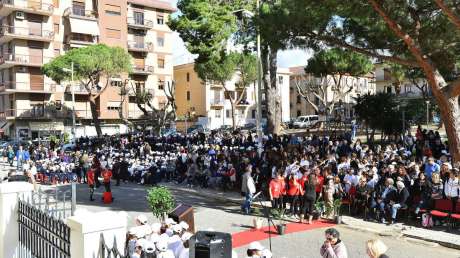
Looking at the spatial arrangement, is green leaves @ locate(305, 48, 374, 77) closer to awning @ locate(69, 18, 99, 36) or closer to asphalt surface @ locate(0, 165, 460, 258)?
asphalt surface @ locate(0, 165, 460, 258)

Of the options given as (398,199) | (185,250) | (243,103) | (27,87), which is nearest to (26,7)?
(27,87)

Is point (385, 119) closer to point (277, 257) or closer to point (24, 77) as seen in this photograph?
point (277, 257)

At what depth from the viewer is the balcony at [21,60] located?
4712 centimetres

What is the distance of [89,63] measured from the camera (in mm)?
41812

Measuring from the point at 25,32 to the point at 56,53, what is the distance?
11.9 ft

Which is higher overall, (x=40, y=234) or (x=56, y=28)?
(x=56, y=28)

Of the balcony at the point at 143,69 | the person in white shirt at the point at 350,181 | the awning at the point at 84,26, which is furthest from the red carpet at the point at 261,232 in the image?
the balcony at the point at 143,69

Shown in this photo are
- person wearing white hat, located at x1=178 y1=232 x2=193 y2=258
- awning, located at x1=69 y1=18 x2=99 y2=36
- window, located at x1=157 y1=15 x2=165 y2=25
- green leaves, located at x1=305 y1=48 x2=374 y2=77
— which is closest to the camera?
person wearing white hat, located at x1=178 y1=232 x2=193 y2=258

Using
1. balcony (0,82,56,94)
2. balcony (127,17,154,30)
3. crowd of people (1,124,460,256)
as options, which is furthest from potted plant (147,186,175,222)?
balcony (127,17,154,30)

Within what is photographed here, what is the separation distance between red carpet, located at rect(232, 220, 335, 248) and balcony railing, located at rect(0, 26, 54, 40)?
4209 cm

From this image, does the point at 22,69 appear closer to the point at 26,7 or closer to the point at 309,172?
the point at 26,7

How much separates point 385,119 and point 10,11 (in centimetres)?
3921

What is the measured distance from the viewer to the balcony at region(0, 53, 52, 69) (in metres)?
47.1

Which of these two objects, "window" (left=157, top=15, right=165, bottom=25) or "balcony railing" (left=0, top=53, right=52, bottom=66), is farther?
"window" (left=157, top=15, right=165, bottom=25)
